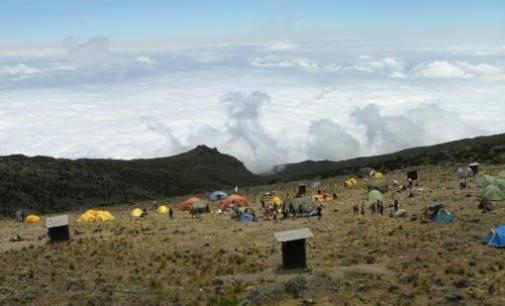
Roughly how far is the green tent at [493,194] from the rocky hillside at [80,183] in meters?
67.5

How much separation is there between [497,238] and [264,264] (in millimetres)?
12978

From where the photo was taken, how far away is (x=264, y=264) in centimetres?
3234

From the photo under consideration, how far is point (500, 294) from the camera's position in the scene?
80.8 ft

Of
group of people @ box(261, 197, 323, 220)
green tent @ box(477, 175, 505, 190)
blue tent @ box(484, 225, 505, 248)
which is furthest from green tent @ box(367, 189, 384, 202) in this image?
blue tent @ box(484, 225, 505, 248)

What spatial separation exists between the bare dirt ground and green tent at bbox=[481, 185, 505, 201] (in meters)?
1.43

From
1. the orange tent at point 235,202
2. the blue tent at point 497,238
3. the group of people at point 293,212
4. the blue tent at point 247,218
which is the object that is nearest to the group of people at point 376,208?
the group of people at point 293,212

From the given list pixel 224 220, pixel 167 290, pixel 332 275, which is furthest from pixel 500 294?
pixel 224 220

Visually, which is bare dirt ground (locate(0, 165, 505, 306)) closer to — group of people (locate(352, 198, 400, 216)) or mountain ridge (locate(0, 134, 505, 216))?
group of people (locate(352, 198, 400, 216))

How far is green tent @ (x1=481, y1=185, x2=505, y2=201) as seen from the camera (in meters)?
44.0

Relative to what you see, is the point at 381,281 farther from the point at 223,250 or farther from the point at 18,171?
the point at 18,171

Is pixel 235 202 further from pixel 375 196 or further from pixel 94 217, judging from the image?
pixel 375 196

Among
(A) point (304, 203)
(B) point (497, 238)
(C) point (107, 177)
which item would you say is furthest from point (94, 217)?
(C) point (107, 177)

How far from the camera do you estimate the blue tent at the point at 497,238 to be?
31.5m

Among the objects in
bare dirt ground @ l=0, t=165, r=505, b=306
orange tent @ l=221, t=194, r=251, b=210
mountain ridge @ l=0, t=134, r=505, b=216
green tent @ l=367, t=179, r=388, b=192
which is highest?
mountain ridge @ l=0, t=134, r=505, b=216
